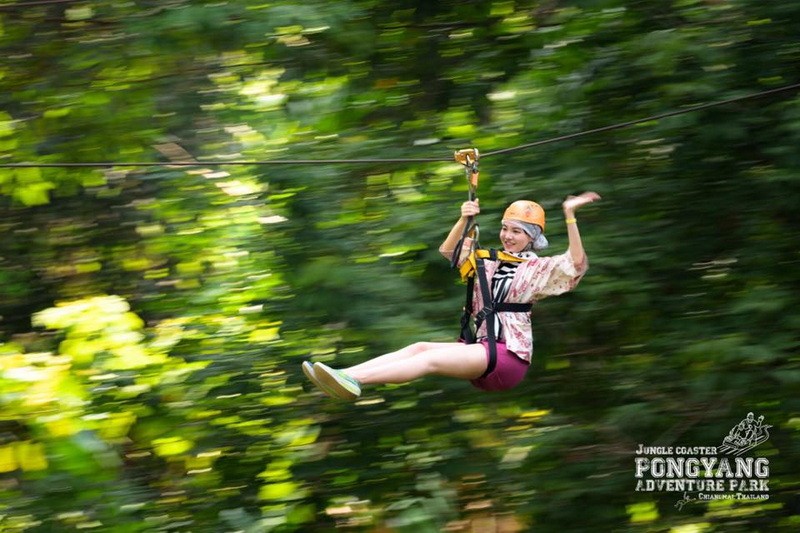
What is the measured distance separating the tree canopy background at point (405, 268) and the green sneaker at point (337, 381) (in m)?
1.29

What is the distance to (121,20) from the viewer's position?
5.85 m

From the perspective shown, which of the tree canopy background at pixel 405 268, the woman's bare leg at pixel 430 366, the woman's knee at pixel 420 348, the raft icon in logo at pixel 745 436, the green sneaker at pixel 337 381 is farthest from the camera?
the raft icon in logo at pixel 745 436

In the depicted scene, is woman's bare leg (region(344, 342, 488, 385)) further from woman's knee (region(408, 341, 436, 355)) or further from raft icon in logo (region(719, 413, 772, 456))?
raft icon in logo (region(719, 413, 772, 456))

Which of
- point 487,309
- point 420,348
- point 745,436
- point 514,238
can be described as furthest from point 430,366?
point 745,436

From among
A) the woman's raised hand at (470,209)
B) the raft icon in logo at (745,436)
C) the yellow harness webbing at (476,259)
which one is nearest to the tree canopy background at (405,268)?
the raft icon in logo at (745,436)

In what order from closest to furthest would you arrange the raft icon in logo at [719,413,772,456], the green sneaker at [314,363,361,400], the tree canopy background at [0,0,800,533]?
the green sneaker at [314,363,361,400] → the tree canopy background at [0,0,800,533] → the raft icon in logo at [719,413,772,456]

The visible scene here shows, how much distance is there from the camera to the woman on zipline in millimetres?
3975

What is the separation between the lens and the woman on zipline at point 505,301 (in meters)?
3.97

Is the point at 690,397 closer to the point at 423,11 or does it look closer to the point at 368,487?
the point at 368,487

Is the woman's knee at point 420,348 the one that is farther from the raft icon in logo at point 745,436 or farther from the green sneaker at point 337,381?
the raft icon in logo at point 745,436

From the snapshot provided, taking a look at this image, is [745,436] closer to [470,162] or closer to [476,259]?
[476,259]

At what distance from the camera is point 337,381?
3.78m

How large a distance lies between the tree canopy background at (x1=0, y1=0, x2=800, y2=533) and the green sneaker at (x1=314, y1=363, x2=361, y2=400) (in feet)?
4.22

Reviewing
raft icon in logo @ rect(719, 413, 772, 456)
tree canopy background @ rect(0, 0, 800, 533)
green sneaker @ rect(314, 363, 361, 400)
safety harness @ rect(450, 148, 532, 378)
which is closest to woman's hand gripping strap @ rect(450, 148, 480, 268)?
safety harness @ rect(450, 148, 532, 378)
